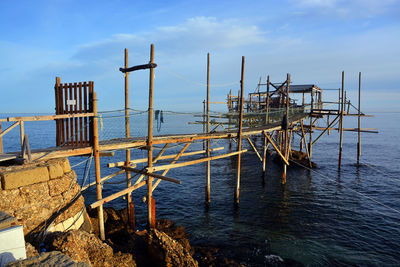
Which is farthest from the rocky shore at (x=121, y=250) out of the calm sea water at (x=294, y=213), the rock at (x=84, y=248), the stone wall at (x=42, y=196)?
the calm sea water at (x=294, y=213)

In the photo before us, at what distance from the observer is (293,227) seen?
12391 mm

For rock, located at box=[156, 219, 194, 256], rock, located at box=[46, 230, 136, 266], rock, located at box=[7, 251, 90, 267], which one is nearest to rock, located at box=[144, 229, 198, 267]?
rock, located at box=[46, 230, 136, 266]

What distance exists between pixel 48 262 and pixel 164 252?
391 cm

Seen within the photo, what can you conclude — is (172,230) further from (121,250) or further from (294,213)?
(294,213)

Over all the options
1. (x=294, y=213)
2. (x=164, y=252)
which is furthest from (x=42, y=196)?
(x=294, y=213)

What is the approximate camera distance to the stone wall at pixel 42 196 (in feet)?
20.0

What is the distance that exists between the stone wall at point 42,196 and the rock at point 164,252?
2.26 meters

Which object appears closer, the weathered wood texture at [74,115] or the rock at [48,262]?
the rock at [48,262]

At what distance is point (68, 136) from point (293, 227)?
10392 mm

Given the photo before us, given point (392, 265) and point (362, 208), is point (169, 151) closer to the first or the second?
point (362, 208)

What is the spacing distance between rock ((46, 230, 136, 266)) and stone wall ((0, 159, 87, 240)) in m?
0.64

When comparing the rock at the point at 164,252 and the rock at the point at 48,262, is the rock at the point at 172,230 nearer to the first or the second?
the rock at the point at 164,252

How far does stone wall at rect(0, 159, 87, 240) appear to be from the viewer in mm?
6090

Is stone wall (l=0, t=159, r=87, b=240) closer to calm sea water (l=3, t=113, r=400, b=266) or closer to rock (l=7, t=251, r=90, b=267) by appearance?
calm sea water (l=3, t=113, r=400, b=266)
